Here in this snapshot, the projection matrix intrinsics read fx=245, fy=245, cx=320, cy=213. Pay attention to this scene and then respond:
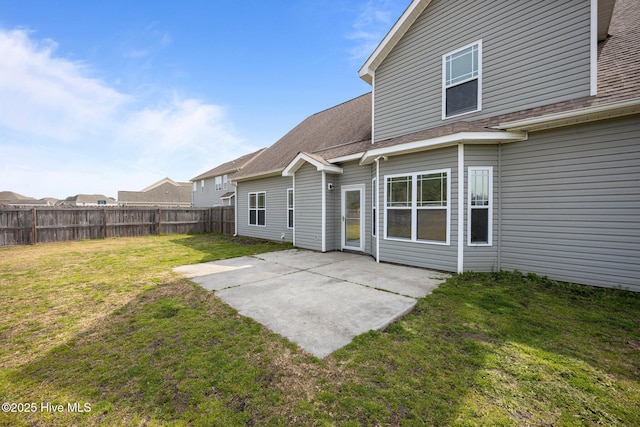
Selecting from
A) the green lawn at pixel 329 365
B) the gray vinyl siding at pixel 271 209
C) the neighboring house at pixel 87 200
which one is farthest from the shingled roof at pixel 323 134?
the neighboring house at pixel 87 200

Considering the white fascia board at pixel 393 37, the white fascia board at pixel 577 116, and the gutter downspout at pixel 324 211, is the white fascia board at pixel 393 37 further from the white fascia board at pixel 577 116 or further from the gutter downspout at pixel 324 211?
the white fascia board at pixel 577 116

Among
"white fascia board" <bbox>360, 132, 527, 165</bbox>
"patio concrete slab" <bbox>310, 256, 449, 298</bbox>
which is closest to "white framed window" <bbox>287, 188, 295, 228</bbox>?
"patio concrete slab" <bbox>310, 256, 449, 298</bbox>

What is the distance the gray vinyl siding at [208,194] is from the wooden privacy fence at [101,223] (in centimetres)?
803

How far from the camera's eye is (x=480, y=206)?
18.7 feet

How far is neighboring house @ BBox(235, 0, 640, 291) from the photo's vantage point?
4.63m

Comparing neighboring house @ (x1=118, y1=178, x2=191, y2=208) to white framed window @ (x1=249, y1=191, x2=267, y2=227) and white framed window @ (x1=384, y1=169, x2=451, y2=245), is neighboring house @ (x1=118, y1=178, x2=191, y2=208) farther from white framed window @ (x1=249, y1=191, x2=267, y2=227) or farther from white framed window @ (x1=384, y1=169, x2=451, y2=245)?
white framed window @ (x1=384, y1=169, x2=451, y2=245)

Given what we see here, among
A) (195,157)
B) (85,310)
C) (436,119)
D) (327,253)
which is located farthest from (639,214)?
(195,157)

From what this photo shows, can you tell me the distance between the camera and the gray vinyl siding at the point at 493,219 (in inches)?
224

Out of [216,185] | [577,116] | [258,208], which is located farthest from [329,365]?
[216,185]

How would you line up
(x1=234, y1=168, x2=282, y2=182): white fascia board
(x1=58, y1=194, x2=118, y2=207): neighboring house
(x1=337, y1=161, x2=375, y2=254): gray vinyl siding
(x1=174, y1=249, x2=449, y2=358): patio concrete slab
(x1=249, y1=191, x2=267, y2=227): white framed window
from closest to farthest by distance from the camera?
(x1=174, y1=249, x2=449, y2=358): patio concrete slab < (x1=337, y1=161, x2=375, y2=254): gray vinyl siding < (x1=234, y1=168, x2=282, y2=182): white fascia board < (x1=249, y1=191, x2=267, y2=227): white framed window < (x1=58, y1=194, x2=118, y2=207): neighboring house

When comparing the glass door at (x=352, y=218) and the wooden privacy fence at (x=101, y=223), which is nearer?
the glass door at (x=352, y=218)

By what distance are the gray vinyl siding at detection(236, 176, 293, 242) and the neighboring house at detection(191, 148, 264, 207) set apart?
8041 mm

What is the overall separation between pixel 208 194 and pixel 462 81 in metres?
26.0

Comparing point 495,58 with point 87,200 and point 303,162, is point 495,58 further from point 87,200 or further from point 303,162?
point 87,200
